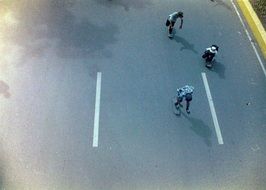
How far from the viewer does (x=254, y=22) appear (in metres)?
13.7

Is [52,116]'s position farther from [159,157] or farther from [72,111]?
[159,157]

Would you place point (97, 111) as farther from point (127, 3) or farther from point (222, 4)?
point (222, 4)

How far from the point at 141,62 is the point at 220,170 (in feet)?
13.8

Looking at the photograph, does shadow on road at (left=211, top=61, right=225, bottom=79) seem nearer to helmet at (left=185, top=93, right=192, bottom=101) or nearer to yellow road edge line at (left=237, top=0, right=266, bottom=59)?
yellow road edge line at (left=237, top=0, right=266, bottom=59)

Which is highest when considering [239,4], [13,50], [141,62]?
[239,4]

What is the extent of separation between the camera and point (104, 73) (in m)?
12.0

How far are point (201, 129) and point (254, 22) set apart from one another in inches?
195

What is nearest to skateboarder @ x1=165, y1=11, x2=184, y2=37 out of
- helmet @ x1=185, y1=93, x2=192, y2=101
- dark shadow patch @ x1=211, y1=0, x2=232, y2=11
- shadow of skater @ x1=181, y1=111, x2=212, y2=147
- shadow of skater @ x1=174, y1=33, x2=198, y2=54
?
shadow of skater @ x1=174, y1=33, x2=198, y2=54

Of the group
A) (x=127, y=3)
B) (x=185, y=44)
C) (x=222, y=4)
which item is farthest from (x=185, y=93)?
(x=222, y=4)

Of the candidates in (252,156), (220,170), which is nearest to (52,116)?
(220,170)

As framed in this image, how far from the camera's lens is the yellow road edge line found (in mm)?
13102

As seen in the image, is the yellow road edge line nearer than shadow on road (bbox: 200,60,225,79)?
No

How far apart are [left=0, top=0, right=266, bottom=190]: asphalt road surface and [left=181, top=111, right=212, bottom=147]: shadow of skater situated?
0.03 metres

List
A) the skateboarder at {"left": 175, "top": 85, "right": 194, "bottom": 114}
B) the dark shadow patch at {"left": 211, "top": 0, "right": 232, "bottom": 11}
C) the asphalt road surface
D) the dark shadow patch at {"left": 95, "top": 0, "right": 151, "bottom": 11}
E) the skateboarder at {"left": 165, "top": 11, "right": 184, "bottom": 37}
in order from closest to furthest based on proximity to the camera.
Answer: the asphalt road surface < the skateboarder at {"left": 175, "top": 85, "right": 194, "bottom": 114} < the skateboarder at {"left": 165, "top": 11, "right": 184, "bottom": 37} < the dark shadow patch at {"left": 95, "top": 0, "right": 151, "bottom": 11} < the dark shadow patch at {"left": 211, "top": 0, "right": 232, "bottom": 11}
